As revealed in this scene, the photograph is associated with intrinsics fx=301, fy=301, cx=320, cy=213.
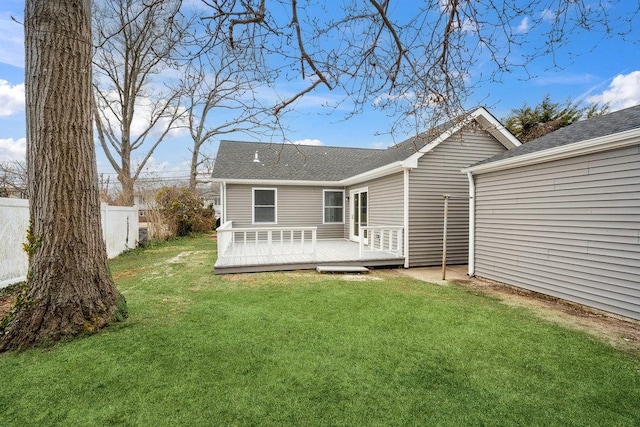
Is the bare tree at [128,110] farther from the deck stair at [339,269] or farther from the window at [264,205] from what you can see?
the deck stair at [339,269]

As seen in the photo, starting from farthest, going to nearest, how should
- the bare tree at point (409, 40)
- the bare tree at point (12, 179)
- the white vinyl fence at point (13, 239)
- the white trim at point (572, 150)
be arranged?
the bare tree at point (12, 179), the white vinyl fence at point (13, 239), the white trim at point (572, 150), the bare tree at point (409, 40)

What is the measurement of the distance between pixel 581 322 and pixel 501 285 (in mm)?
2235

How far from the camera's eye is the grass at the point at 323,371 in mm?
2166

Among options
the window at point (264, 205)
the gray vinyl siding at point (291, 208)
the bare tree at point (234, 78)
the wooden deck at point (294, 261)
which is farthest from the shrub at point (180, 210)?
the bare tree at point (234, 78)

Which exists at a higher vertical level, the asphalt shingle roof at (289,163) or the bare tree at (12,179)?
the asphalt shingle roof at (289,163)

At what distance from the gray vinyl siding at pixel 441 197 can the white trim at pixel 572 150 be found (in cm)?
164

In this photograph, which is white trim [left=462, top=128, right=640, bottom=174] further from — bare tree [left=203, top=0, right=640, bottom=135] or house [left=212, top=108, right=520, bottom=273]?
bare tree [left=203, top=0, right=640, bottom=135]

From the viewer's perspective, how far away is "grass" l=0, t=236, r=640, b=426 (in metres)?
2.17

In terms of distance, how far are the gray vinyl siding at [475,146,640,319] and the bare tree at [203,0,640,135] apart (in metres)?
2.49

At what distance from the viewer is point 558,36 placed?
3150mm

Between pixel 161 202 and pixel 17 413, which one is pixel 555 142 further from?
pixel 161 202

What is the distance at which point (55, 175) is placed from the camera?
3.26 meters

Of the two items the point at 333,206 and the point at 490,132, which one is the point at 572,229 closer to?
the point at 490,132

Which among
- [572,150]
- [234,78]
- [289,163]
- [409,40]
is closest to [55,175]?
[234,78]
